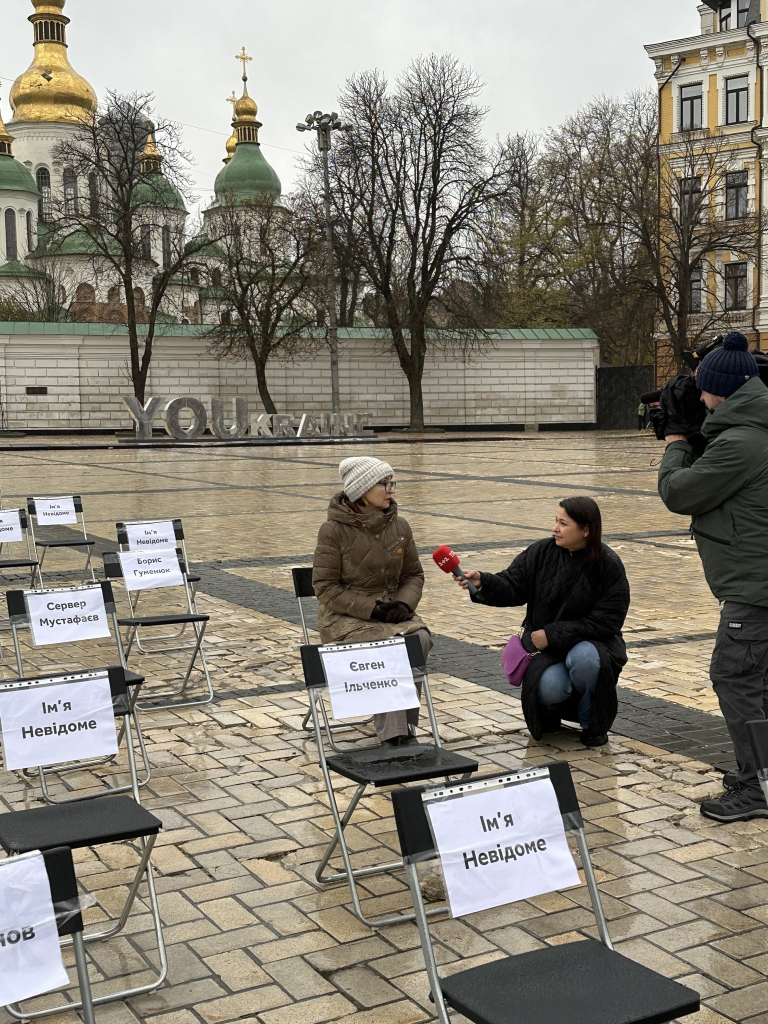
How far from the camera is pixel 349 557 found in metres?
6.17

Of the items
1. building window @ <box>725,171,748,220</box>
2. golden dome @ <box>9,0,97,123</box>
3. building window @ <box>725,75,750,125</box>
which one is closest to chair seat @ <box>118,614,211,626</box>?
building window @ <box>725,171,748,220</box>

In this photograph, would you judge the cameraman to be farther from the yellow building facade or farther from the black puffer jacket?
the yellow building facade

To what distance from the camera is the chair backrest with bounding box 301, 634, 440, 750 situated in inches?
182

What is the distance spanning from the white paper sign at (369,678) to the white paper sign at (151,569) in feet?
11.0

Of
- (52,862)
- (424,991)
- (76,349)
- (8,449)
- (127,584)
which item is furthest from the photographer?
(76,349)

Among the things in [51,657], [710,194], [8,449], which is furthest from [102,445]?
[51,657]

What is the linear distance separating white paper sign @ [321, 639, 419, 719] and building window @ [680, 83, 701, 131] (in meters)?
55.0

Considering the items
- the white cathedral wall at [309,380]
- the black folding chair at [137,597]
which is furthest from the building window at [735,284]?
the black folding chair at [137,597]

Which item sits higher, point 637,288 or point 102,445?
point 637,288

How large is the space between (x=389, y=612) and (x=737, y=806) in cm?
193

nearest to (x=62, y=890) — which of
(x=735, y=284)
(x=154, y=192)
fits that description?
(x=154, y=192)

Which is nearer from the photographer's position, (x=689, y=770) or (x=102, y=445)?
(x=689, y=770)

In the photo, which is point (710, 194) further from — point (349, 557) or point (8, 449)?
point (349, 557)

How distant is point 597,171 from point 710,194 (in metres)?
6.72
